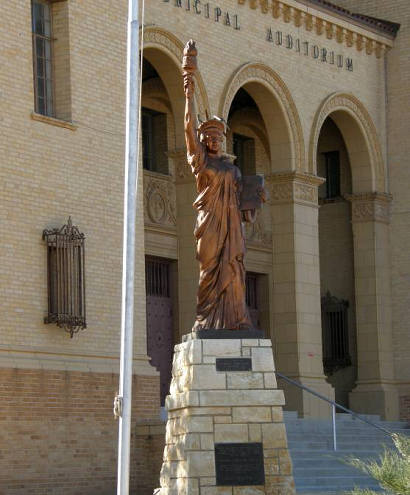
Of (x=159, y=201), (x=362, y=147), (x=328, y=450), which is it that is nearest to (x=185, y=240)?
(x=159, y=201)

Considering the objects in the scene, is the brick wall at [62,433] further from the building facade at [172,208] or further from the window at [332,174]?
the window at [332,174]

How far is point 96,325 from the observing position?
78.9ft

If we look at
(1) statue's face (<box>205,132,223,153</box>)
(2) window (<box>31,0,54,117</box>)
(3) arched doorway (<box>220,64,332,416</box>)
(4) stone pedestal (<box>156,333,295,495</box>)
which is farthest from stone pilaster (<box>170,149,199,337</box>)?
(4) stone pedestal (<box>156,333,295,495</box>)

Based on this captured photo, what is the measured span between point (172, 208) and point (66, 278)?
6.10 m

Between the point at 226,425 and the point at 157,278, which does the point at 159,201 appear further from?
the point at 226,425

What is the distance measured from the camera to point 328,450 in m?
26.0

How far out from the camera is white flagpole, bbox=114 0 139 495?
17016 mm

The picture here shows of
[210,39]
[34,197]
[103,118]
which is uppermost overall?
[210,39]

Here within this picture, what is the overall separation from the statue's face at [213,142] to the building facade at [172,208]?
5553 mm

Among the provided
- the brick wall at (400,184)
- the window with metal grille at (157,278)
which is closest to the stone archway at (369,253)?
the brick wall at (400,184)

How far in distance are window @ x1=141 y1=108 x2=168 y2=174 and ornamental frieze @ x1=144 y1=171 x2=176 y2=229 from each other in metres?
0.51

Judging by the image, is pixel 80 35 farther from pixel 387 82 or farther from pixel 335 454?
pixel 387 82

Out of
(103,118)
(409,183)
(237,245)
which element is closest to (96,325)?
(103,118)

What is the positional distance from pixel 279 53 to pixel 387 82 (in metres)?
4.21
